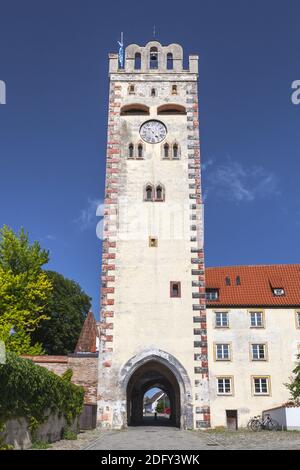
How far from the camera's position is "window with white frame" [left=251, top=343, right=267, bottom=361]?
2975 centimetres

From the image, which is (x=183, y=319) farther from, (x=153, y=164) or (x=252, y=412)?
(x=153, y=164)

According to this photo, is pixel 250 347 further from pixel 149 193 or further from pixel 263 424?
pixel 149 193

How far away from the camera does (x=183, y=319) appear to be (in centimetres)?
2784

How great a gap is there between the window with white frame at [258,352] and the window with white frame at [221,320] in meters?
2.04

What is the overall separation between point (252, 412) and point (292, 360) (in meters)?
3.85

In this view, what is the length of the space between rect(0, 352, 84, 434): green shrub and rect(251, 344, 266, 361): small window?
14.1 meters

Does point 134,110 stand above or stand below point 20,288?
above

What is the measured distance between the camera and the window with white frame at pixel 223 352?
Answer: 97.8 ft

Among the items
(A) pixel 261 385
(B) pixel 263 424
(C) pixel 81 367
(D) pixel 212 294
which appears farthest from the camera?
(D) pixel 212 294

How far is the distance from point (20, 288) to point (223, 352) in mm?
14322

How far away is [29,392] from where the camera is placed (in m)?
14.8

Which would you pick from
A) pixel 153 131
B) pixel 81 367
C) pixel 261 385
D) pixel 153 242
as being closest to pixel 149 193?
pixel 153 242

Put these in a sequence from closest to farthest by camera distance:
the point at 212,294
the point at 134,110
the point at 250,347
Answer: the point at 250,347, the point at 212,294, the point at 134,110

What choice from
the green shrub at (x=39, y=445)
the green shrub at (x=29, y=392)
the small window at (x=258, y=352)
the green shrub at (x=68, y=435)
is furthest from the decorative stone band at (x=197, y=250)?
the green shrub at (x=39, y=445)
